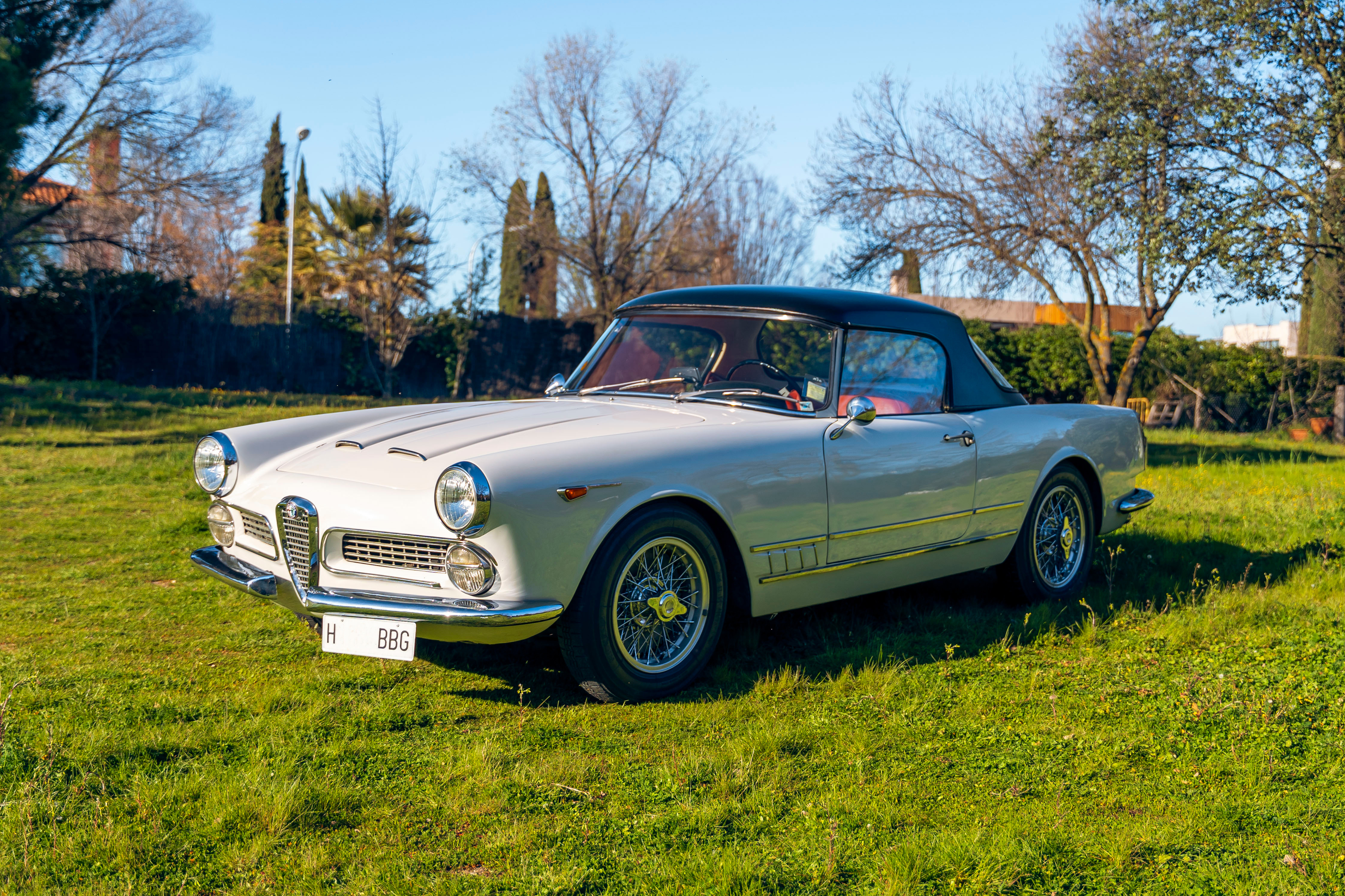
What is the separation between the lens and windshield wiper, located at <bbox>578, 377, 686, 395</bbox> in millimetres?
4961

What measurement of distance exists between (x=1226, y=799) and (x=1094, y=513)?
3.00 meters

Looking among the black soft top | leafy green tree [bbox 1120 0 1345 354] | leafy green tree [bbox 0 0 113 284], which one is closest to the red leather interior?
the black soft top

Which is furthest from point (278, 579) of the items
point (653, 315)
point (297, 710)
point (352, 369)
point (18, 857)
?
point (352, 369)

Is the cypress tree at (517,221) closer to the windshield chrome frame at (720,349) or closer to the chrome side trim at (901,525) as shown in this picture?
the windshield chrome frame at (720,349)

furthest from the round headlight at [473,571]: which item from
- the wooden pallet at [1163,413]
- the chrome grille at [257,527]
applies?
the wooden pallet at [1163,413]

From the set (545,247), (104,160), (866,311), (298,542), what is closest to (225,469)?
(298,542)

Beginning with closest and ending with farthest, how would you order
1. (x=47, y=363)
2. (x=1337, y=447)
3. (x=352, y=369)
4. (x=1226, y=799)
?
(x=1226, y=799) < (x=1337, y=447) < (x=47, y=363) < (x=352, y=369)

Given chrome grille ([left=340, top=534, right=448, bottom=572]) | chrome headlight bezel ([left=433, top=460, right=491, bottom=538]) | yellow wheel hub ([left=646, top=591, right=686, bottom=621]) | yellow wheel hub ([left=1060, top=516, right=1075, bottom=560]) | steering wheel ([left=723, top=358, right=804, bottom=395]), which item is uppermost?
steering wheel ([left=723, top=358, right=804, bottom=395])

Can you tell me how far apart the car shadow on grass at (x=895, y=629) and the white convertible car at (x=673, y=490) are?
0.25m

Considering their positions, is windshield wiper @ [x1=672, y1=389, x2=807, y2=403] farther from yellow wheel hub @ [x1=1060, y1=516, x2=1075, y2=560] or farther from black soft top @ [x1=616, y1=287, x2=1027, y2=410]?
yellow wheel hub @ [x1=1060, y1=516, x2=1075, y2=560]

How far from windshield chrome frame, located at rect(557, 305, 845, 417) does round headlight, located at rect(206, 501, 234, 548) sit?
1.70 metres

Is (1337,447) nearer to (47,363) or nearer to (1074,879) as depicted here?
(1074,879)

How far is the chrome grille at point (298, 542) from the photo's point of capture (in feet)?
12.3

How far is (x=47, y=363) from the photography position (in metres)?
19.3
